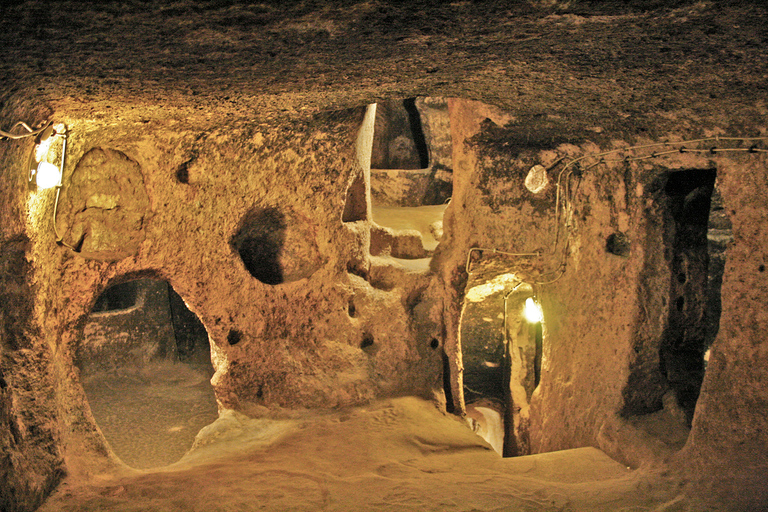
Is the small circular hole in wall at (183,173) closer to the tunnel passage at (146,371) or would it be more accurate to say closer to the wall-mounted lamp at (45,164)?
the wall-mounted lamp at (45,164)

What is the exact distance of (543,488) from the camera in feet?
12.2

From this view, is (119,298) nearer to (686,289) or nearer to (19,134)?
(19,134)

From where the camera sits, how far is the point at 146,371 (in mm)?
9414

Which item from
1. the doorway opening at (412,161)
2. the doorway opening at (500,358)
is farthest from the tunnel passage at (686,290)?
the doorway opening at (412,161)

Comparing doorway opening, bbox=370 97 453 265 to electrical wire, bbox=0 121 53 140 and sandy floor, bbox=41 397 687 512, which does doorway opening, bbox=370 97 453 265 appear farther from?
electrical wire, bbox=0 121 53 140

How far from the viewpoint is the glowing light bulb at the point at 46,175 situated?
3.24m

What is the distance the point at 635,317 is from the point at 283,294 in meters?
3.12

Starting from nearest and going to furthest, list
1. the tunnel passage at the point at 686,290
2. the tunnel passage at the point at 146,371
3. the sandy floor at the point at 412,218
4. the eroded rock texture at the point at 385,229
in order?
1. the eroded rock texture at the point at 385,229
2. the tunnel passage at the point at 686,290
3. the tunnel passage at the point at 146,371
4. the sandy floor at the point at 412,218

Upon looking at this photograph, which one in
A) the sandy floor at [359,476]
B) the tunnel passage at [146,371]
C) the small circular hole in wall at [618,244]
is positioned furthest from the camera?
the tunnel passage at [146,371]

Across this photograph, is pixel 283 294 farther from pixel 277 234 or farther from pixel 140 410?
pixel 140 410

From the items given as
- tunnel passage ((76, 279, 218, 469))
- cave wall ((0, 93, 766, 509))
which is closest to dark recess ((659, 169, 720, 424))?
cave wall ((0, 93, 766, 509))

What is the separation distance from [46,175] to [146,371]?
6924 millimetres

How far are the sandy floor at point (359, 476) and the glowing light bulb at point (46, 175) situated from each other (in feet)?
5.91

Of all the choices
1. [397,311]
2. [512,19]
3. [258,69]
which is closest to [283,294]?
[397,311]
